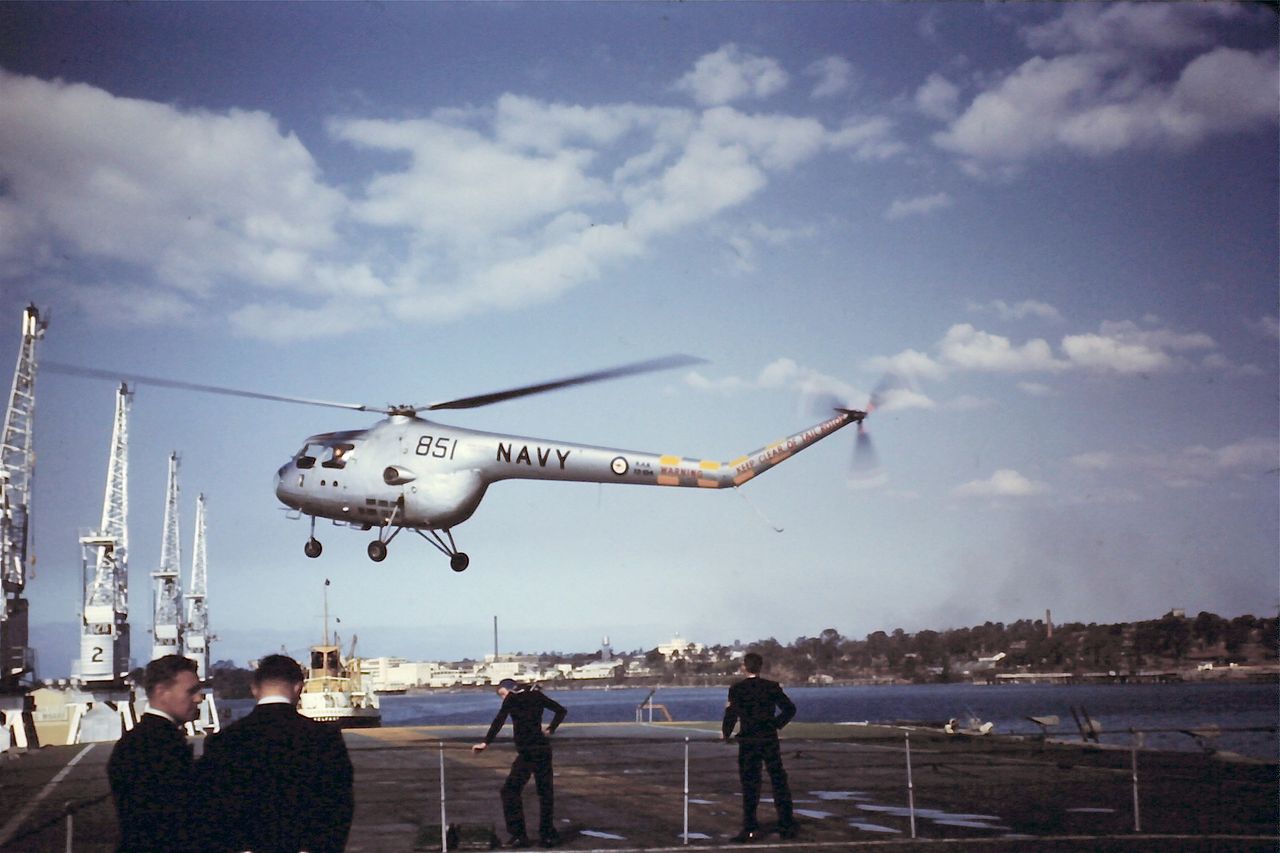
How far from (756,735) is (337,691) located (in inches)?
1827

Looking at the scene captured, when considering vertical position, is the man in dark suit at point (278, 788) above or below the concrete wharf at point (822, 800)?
above

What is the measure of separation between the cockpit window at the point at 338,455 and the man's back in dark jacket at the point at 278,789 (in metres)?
17.9

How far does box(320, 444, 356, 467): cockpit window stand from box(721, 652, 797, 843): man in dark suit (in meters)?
12.8

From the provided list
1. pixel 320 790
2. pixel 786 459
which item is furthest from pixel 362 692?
pixel 320 790

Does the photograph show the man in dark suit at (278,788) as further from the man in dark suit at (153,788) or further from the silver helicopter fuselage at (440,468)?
the silver helicopter fuselage at (440,468)

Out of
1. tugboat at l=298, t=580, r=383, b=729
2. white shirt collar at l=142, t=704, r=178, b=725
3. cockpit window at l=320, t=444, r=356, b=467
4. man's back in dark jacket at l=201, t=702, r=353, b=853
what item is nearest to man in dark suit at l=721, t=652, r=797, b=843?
man's back in dark jacket at l=201, t=702, r=353, b=853

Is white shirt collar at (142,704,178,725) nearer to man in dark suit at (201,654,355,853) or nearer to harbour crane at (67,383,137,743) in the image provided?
man in dark suit at (201,654,355,853)

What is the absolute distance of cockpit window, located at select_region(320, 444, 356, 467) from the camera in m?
23.8

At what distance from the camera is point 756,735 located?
13.2m

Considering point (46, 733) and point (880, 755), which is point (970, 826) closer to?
point (880, 755)

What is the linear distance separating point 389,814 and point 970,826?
8.23m

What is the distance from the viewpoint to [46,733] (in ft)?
147

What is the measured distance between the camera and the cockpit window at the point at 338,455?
2378 centimetres

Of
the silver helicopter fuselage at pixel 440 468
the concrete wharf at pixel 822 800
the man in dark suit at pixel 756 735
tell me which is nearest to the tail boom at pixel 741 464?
the silver helicopter fuselage at pixel 440 468
